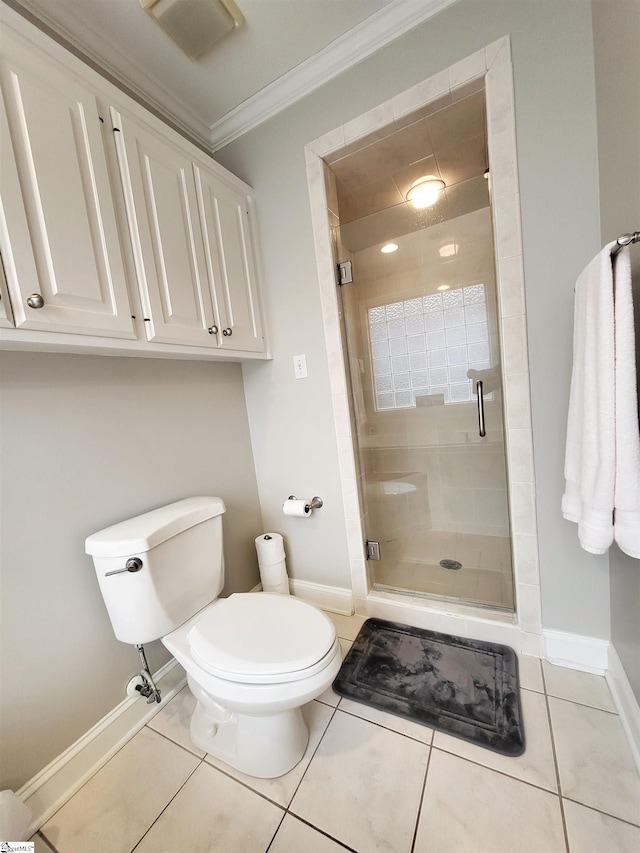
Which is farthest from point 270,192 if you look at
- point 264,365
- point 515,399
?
point 515,399

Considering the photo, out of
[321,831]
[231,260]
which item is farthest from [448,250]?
[321,831]

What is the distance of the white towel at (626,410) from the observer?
0.76 m

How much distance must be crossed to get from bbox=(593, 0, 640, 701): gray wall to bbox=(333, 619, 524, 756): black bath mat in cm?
39

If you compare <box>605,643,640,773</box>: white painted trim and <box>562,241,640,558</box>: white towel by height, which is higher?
<box>562,241,640,558</box>: white towel

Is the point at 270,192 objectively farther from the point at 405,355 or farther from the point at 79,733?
the point at 79,733

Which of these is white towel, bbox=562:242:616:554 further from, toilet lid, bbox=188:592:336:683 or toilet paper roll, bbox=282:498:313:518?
toilet paper roll, bbox=282:498:313:518

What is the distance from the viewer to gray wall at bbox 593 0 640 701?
0.78 meters

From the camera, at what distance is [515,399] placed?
1.18m

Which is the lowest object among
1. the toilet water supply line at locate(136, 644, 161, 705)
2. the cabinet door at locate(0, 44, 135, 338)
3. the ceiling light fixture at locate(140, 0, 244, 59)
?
the toilet water supply line at locate(136, 644, 161, 705)

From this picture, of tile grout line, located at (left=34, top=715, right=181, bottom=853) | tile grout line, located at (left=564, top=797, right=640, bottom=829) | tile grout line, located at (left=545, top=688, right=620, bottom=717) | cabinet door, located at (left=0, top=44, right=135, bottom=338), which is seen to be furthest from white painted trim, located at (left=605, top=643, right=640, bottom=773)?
cabinet door, located at (left=0, top=44, right=135, bottom=338)

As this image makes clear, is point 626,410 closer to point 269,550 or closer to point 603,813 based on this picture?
point 603,813

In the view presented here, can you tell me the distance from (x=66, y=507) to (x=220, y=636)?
629 mm

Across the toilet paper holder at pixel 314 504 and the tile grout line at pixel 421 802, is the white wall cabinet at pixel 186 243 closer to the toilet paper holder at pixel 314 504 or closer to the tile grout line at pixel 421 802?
the toilet paper holder at pixel 314 504

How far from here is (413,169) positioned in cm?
155
